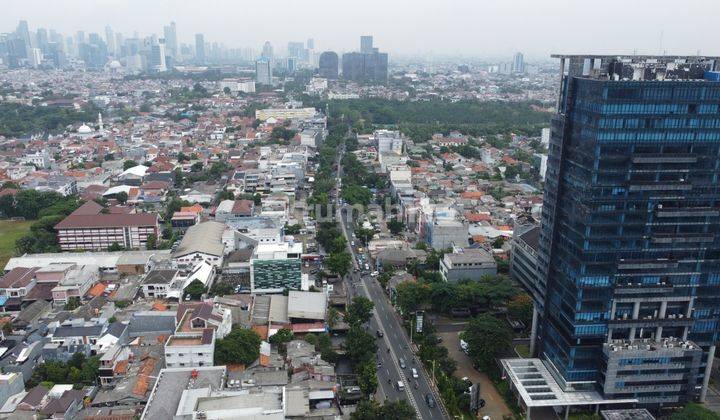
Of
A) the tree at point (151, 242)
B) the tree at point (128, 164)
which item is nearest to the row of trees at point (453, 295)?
the tree at point (151, 242)

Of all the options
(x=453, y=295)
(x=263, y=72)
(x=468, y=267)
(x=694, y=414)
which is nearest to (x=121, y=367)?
(x=453, y=295)

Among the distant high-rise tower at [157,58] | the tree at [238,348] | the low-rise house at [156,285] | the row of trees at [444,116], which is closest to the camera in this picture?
the tree at [238,348]

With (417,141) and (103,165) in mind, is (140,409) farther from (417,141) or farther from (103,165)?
(417,141)

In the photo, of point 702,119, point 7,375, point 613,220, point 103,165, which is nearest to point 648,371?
point 613,220

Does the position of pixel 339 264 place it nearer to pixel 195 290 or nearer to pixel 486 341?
pixel 195 290

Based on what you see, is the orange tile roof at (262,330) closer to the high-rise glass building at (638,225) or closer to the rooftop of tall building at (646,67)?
the high-rise glass building at (638,225)

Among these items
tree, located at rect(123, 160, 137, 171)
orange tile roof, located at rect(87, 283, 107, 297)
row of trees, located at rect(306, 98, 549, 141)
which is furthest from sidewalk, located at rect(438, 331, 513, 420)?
row of trees, located at rect(306, 98, 549, 141)

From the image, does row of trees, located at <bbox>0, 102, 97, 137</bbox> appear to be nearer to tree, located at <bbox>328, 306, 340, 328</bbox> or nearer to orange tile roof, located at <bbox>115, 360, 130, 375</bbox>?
orange tile roof, located at <bbox>115, 360, 130, 375</bbox>
